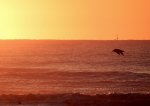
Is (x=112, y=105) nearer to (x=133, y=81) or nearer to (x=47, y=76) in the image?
(x=133, y=81)

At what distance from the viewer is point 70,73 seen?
62.9 m

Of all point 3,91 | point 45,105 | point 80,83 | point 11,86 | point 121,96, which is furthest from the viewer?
point 80,83

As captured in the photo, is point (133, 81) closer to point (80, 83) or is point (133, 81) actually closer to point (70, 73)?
point (80, 83)

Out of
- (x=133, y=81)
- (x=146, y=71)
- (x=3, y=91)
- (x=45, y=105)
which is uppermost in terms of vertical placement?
(x=146, y=71)

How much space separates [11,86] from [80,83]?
7882mm

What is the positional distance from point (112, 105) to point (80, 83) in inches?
742

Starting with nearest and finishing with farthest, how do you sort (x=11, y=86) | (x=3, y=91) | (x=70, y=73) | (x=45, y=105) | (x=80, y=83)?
(x=45, y=105) → (x=3, y=91) → (x=11, y=86) → (x=80, y=83) → (x=70, y=73)

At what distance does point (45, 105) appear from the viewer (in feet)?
105

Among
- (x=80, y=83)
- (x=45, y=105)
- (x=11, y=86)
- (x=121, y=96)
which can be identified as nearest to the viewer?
(x=45, y=105)

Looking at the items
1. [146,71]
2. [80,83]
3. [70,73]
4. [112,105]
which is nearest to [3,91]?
[80,83]

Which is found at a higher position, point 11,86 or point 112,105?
point 11,86

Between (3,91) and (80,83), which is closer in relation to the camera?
(3,91)

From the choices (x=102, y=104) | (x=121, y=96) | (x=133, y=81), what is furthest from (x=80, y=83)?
(x=102, y=104)

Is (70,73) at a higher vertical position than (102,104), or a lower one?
higher
